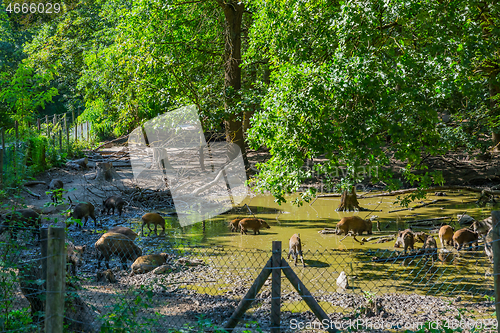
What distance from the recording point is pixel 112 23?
29.7 m

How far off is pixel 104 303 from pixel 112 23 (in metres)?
26.3

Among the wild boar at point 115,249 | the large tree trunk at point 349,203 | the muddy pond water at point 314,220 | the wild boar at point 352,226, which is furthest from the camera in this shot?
the large tree trunk at point 349,203

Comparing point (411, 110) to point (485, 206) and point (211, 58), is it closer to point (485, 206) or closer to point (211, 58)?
point (485, 206)

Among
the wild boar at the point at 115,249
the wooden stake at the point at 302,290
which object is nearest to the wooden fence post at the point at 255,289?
the wooden stake at the point at 302,290

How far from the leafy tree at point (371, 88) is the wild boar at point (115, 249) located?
125 inches

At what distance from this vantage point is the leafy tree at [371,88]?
8.30m

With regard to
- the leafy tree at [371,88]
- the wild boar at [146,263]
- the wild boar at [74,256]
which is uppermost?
the leafy tree at [371,88]

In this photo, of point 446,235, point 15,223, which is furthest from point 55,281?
point 446,235

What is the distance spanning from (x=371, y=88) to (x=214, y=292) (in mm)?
4682

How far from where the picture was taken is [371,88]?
811cm

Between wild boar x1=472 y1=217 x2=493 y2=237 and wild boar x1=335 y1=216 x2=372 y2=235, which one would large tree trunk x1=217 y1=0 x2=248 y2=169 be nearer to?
wild boar x1=335 y1=216 x2=372 y2=235

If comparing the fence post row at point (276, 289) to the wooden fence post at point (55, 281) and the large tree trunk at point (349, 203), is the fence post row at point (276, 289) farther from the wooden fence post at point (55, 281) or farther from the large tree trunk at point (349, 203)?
the large tree trunk at point (349, 203)

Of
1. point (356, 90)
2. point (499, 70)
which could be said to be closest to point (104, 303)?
point (356, 90)

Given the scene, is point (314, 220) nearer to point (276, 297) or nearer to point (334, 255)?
point (334, 255)
